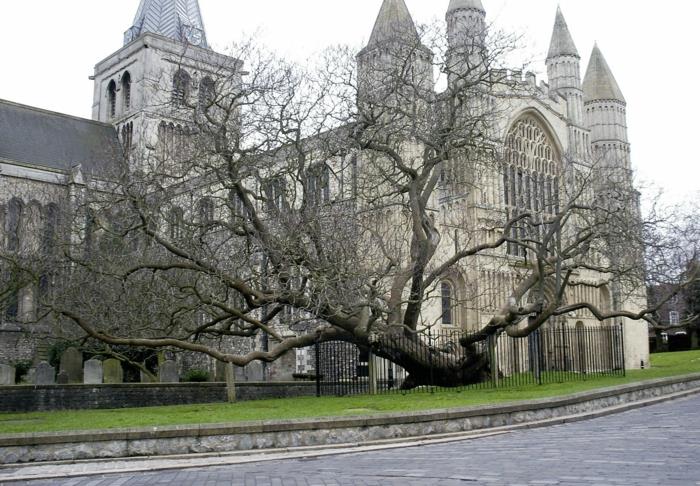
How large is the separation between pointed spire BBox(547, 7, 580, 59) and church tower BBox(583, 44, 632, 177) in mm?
5963

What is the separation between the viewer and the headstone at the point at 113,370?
2902 centimetres

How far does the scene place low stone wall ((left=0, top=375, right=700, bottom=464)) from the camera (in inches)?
428

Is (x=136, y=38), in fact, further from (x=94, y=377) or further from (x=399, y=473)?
(x=399, y=473)

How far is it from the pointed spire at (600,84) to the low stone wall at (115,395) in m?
43.2

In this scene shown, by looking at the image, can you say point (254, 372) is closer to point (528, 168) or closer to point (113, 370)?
point (113, 370)

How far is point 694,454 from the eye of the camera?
866cm

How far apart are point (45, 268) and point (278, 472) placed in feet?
63.6

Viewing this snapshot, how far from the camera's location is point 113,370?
29.4 metres

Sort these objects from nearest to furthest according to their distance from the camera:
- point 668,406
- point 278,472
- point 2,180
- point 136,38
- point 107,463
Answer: point 278,472, point 107,463, point 668,406, point 2,180, point 136,38

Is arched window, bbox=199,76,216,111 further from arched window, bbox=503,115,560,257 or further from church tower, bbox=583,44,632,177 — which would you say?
church tower, bbox=583,44,632,177

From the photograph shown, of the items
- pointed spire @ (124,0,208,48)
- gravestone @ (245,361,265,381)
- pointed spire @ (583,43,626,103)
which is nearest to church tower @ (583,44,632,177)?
pointed spire @ (583,43,626,103)

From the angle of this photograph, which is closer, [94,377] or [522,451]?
[522,451]

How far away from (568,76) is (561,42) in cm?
277

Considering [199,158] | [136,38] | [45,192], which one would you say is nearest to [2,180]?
[45,192]
